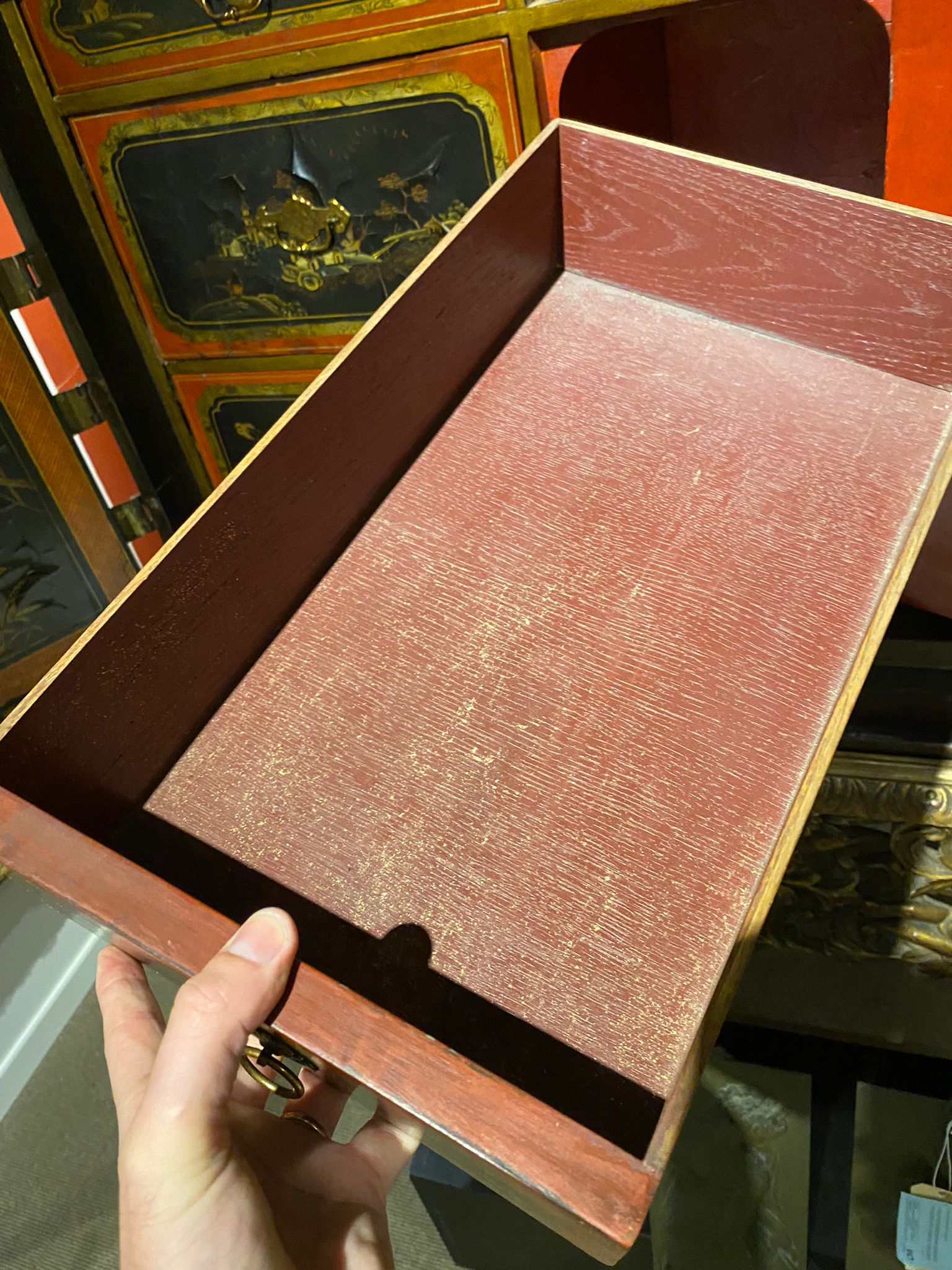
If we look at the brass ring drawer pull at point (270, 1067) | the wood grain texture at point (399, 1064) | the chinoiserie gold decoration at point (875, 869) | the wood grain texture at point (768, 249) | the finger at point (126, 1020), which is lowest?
the chinoiserie gold decoration at point (875, 869)

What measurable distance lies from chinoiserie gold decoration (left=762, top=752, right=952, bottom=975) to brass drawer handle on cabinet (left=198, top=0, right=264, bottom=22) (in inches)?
43.5

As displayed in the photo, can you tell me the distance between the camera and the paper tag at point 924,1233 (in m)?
0.98

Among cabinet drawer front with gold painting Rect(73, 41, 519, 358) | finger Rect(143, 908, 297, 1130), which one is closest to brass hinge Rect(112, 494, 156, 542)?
cabinet drawer front with gold painting Rect(73, 41, 519, 358)

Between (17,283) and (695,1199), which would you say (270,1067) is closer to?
(695,1199)

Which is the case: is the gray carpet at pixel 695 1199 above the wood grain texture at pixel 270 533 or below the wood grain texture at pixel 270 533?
below

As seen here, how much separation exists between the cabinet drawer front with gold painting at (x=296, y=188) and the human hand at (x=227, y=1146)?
97cm

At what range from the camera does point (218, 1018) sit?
0.43m

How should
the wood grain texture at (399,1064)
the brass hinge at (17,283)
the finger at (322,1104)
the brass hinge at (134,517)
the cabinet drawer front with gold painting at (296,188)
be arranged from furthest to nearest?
the brass hinge at (134,517)
the brass hinge at (17,283)
the cabinet drawer front with gold painting at (296,188)
the finger at (322,1104)
the wood grain texture at (399,1064)

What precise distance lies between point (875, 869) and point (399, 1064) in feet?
2.73

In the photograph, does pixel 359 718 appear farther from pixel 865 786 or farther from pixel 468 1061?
pixel 865 786

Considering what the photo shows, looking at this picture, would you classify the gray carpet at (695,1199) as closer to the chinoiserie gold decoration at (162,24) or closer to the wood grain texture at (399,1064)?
the wood grain texture at (399,1064)

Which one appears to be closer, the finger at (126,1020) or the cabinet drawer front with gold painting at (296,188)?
the finger at (126,1020)

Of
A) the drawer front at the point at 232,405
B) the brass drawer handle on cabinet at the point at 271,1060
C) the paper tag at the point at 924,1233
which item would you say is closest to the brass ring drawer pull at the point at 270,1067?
the brass drawer handle on cabinet at the point at 271,1060

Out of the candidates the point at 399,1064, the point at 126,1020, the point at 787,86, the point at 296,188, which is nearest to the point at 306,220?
the point at 296,188
